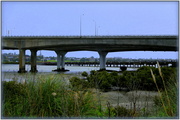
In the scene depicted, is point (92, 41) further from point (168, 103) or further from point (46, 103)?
point (168, 103)

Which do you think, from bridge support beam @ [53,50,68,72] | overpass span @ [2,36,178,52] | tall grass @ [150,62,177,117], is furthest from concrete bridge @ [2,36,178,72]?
tall grass @ [150,62,177,117]

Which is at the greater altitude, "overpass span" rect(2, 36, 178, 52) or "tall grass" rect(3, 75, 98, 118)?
"overpass span" rect(2, 36, 178, 52)

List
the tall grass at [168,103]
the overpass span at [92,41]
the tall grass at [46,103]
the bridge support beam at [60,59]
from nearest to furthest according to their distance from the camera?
the tall grass at [168,103]
the tall grass at [46,103]
the overpass span at [92,41]
the bridge support beam at [60,59]

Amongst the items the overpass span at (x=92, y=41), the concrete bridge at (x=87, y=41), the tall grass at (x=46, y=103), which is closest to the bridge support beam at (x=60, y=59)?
the concrete bridge at (x=87, y=41)

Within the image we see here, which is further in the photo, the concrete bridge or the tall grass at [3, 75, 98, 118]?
the concrete bridge

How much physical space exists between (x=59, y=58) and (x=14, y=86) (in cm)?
5917

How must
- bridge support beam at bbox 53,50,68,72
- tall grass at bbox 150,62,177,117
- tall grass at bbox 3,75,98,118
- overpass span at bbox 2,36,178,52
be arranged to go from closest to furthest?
tall grass at bbox 150,62,177,117
tall grass at bbox 3,75,98,118
overpass span at bbox 2,36,178,52
bridge support beam at bbox 53,50,68,72

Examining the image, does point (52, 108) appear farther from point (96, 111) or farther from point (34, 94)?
point (96, 111)

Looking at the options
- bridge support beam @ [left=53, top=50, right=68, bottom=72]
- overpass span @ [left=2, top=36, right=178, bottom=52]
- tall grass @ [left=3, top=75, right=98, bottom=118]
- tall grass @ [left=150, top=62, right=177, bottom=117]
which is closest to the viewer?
tall grass @ [left=150, top=62, right=177, bottom=117]

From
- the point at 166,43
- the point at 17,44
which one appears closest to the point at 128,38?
the point at 166,43

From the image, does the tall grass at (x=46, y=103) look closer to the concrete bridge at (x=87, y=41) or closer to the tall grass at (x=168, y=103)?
the tall grass at (x=168, y=103)

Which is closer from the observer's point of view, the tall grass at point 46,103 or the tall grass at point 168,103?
the tall grass at point 168,103

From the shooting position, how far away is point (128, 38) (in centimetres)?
4481

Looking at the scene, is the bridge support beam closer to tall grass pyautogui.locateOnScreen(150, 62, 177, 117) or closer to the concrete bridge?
the concrete bridge
